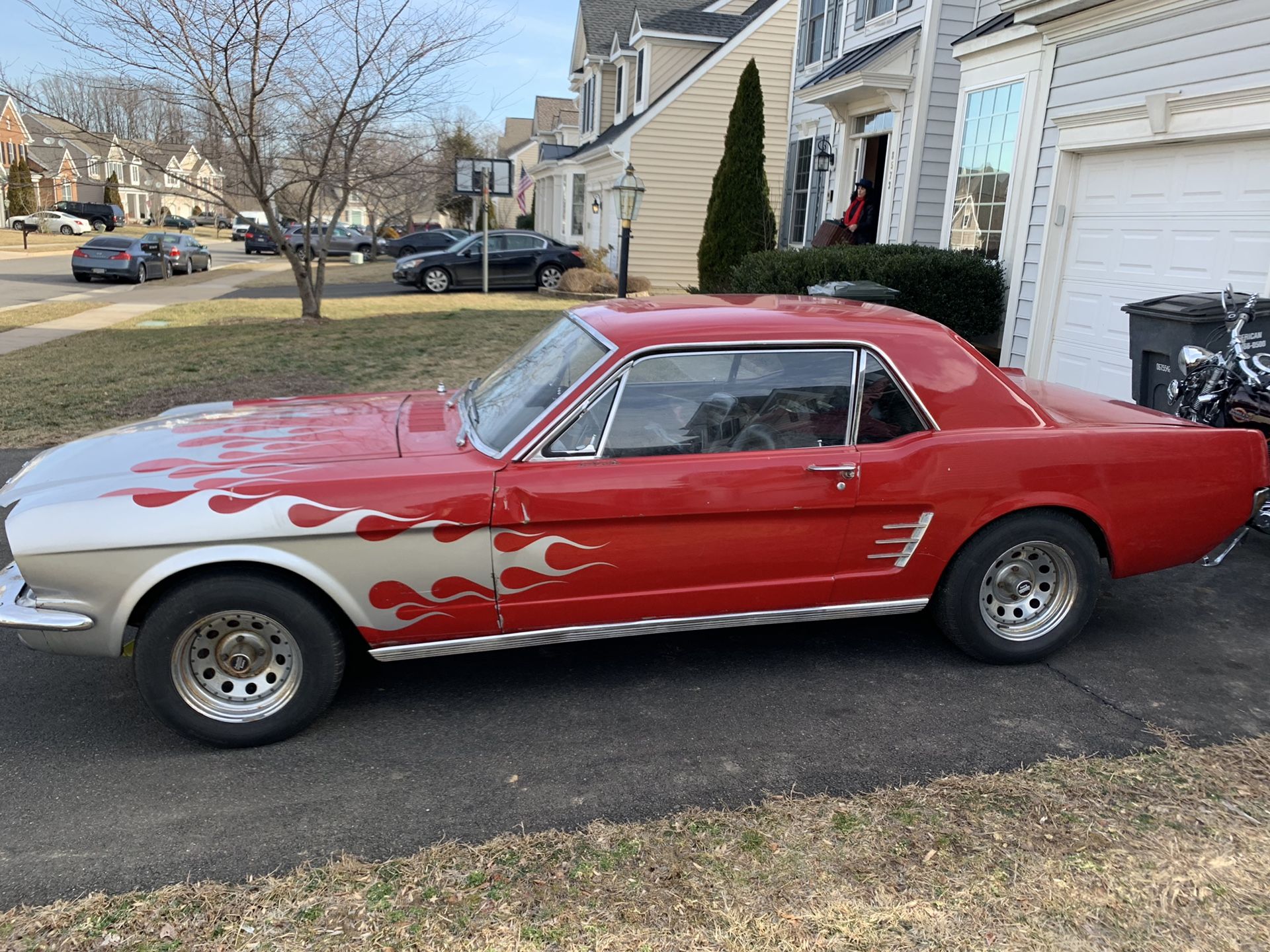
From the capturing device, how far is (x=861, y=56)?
Result: 1348 centimetres

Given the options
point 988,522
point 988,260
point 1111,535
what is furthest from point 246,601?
point 988,260

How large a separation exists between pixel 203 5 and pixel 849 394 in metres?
12.2

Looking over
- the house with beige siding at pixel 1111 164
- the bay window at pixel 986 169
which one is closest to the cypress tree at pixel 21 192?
the bay window at pixel 986 169

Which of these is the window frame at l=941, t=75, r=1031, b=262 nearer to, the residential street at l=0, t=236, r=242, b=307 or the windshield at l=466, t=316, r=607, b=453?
the windshield at l=466, t=316, r=607, b=453

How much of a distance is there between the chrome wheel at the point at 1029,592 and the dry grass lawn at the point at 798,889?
99 cm

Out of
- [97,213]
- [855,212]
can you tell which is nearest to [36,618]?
[855,212]

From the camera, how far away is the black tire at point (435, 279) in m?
22.6

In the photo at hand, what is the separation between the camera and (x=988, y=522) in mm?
3832

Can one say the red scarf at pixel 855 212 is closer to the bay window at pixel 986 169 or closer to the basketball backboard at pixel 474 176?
the bay window at pixel 986 169

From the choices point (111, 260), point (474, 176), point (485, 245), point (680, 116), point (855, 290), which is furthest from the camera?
point (111, 260)

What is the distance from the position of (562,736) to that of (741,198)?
49.9 feet

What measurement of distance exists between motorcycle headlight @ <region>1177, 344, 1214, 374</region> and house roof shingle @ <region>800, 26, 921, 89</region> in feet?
26.6

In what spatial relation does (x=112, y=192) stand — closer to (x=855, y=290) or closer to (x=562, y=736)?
(x=855, y=290)

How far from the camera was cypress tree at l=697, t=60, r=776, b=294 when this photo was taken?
1675 cm
